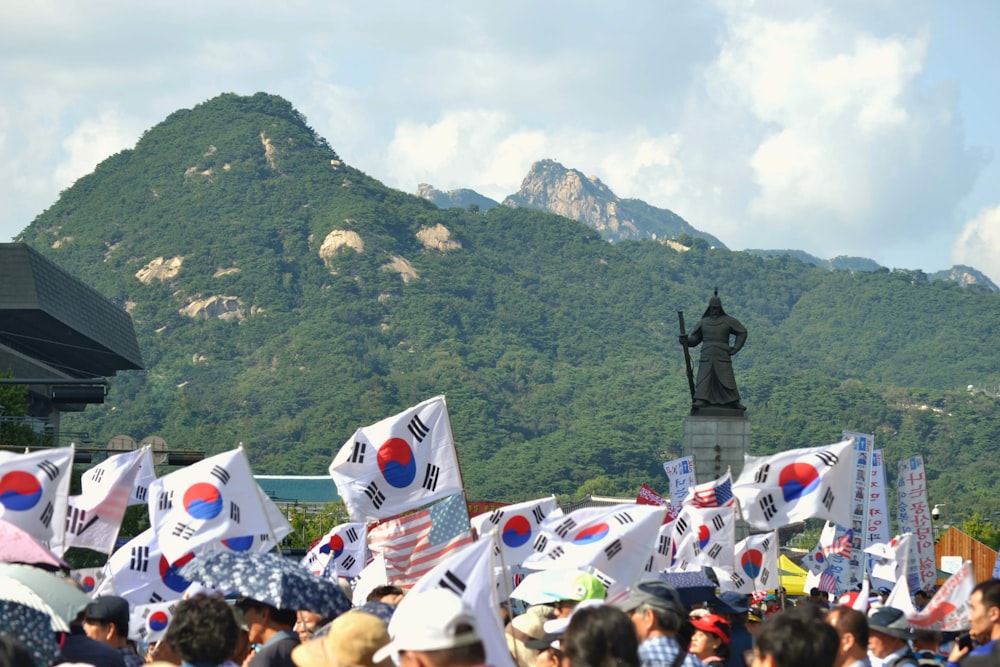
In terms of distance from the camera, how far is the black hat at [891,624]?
9477 mm

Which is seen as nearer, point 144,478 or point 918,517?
point 918,517

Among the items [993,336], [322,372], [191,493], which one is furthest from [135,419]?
[191,493]

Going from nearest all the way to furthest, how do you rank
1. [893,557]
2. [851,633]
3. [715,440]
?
[851,633] < [893,557] < [715,440]

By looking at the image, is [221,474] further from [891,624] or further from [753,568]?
[753,568]

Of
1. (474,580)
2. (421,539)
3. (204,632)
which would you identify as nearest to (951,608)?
(474,580)

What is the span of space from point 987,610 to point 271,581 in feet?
12.3

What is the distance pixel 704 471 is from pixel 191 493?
1378cm

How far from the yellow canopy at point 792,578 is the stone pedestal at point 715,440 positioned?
163 inches

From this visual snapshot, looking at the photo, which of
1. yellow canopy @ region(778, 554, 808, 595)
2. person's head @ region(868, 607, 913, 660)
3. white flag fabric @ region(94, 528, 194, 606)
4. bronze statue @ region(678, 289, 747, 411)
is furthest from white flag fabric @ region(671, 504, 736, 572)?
yellow canopy @ region(778, 554, 808, 595)

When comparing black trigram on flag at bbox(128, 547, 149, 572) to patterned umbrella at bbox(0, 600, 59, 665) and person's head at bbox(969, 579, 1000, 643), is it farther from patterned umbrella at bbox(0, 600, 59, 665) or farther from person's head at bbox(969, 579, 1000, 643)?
person's head at bbox(969, 579, 1000, 643)

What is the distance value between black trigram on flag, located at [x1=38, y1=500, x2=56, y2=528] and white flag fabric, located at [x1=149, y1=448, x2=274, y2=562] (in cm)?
85

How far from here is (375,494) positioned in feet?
46.5

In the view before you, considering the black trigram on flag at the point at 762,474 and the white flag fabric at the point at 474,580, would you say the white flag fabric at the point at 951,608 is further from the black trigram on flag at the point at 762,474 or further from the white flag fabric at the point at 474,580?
the black trigram on flag at the point at 762,474

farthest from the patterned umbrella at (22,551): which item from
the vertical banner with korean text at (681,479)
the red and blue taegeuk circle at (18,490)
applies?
the vertical banner with korean text at (681,479)
